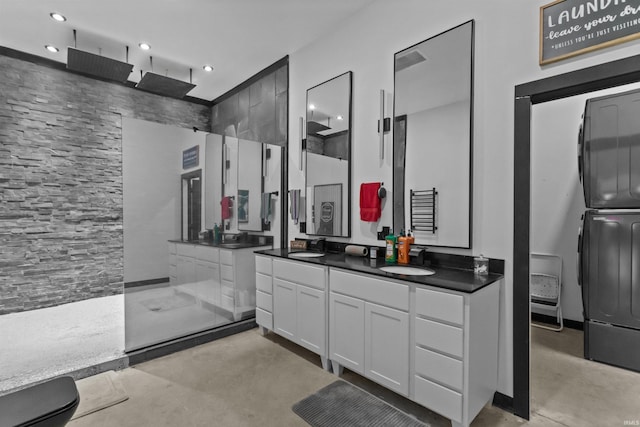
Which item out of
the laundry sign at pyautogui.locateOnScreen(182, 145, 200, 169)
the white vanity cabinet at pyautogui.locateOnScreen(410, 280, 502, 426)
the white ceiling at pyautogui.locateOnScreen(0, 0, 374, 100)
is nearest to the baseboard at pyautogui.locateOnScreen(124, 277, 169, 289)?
the laundry sign at pyautogui.locateOnScreen(182, 145, 200, 169)

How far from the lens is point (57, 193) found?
3.81m

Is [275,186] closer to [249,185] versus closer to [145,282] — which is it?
[249,185]

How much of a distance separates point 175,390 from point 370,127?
2.64 metres

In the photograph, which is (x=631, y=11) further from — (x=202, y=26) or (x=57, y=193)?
(x=57, y=193)

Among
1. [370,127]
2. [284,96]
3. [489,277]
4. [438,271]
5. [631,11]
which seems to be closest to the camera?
[631,11]

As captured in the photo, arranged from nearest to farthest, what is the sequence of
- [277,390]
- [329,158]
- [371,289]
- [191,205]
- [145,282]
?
[371,289], [277,390], [145,282], [191,205], [329,158]

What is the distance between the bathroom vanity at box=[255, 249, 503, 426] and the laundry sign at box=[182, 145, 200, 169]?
1.47 meters

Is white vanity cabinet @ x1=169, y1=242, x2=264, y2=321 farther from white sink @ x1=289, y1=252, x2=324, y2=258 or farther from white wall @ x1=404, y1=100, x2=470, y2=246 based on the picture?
white wall @ x1=404, y1=100, x2=470, y2=246

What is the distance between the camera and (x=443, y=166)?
2.28 meters

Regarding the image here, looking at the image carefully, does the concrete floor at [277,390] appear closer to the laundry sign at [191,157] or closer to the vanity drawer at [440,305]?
the vanity drawer at [440,305]

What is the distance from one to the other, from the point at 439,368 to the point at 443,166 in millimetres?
1379

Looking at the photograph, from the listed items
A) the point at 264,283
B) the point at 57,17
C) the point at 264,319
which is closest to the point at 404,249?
the point at 264,283

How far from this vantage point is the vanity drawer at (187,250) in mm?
2972

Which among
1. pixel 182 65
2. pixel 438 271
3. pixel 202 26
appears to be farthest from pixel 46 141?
pixel 438 271
